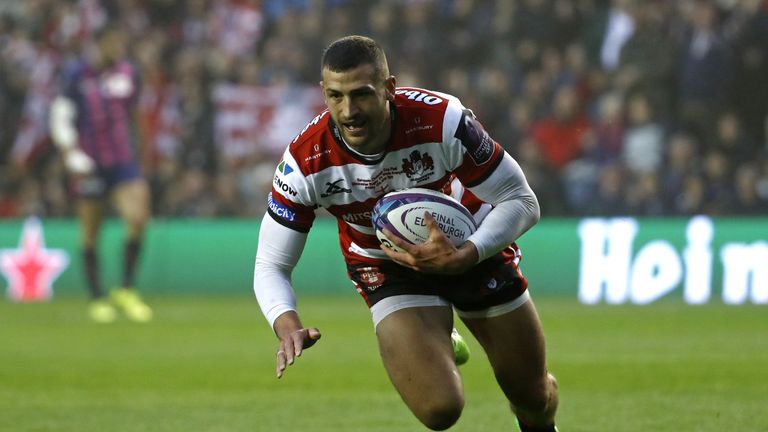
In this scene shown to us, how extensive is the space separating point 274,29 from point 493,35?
11.4 feet

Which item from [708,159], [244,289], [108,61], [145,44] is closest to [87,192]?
[108,61]

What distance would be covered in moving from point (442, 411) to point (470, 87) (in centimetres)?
1285

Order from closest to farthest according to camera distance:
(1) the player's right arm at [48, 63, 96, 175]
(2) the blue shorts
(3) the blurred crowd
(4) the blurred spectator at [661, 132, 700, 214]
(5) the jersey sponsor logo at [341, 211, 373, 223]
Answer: (5) the jersey sponsor logo at [341, 211, 373, 223] → (1) the player's right arm at [48, 63, 96, 175] → (2) the blue shorts → (4) the blurred spectator at [661, 132, 700, 214] → (3) the blurred crowd

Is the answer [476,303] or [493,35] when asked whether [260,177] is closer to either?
[493,35]

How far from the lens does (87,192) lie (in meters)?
15.0

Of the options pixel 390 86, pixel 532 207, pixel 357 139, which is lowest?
pixel 532 207

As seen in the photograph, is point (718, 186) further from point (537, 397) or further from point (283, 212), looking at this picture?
point (283, 212)

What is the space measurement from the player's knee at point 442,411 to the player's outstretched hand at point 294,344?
1.87 ft

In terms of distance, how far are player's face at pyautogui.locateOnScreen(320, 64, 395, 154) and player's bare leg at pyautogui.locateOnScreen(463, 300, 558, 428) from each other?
1.01m

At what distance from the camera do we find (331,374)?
9789 mm

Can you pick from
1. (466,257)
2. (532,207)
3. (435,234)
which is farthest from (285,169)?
(532,207)

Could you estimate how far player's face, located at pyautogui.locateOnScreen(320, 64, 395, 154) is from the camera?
5215 mm

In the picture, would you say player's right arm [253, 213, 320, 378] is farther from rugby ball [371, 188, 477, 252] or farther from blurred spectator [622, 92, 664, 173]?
blurred spectator [622, 92, 664, 173]

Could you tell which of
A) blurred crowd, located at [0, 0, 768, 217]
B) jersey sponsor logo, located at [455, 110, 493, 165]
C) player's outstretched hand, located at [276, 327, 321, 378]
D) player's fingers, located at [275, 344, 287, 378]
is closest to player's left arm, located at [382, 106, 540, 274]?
jersey sponsor logo, located at [455, 110, 493, 165]
